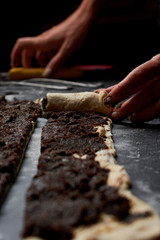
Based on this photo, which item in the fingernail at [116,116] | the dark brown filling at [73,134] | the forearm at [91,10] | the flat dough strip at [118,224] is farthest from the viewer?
the forearm at [91,10]

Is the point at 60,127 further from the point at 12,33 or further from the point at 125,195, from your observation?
the point at 12,33

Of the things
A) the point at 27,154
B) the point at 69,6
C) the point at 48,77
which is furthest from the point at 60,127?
the point at 69,6

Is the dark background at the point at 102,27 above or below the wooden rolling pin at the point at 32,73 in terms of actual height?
above

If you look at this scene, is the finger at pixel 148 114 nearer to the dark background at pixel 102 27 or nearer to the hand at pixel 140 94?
the hand at pixel 140 94

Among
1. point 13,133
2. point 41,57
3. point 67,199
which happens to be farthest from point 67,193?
point 41,57

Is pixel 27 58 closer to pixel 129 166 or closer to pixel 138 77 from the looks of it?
pixel 138 77

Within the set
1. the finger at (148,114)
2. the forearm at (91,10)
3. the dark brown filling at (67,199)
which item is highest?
the forearm at (91,10)

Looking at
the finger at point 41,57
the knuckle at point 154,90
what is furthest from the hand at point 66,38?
the knuckle at point 154,90
